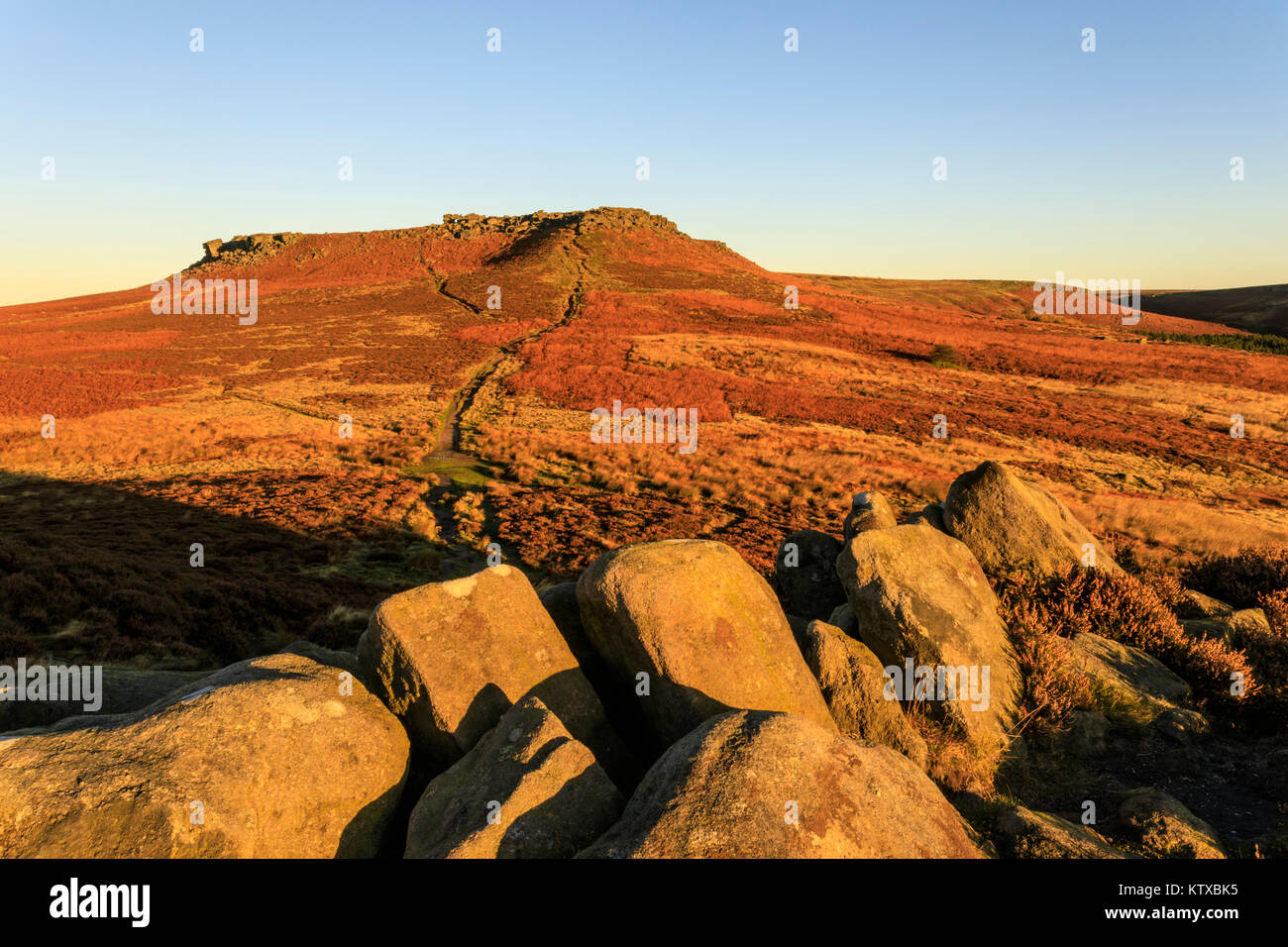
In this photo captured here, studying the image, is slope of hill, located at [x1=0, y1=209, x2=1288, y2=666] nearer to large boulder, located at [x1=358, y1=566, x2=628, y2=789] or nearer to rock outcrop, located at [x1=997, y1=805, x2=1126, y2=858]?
large boulder, located at [x1=358, y1=566, x2=628, y2=789]

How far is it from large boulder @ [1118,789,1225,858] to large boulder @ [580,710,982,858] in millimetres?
1980

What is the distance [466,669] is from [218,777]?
2.24m

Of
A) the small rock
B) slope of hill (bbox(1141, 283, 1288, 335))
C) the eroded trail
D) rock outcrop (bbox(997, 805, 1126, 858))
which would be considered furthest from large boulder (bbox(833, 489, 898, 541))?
slope of hill (bbox(1141, 283, 1288, 335))

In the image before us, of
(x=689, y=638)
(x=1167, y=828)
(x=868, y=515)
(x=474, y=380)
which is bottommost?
(x=1167, y=828)

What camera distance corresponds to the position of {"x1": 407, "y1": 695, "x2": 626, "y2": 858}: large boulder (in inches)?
192

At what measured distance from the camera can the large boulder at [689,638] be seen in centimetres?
677

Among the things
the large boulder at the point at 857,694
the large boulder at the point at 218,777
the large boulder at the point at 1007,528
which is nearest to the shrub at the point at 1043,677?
the large boulder at the point at 1007,528

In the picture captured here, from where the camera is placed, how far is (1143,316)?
374ft

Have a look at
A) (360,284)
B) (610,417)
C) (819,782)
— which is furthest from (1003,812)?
(360,284)

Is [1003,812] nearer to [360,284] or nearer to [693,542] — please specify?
→ [693,542]

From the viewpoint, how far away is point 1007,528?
11.4 m

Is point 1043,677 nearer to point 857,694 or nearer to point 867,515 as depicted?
point 857,694

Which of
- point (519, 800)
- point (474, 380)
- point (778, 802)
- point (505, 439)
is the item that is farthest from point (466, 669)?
point (474, 380)
